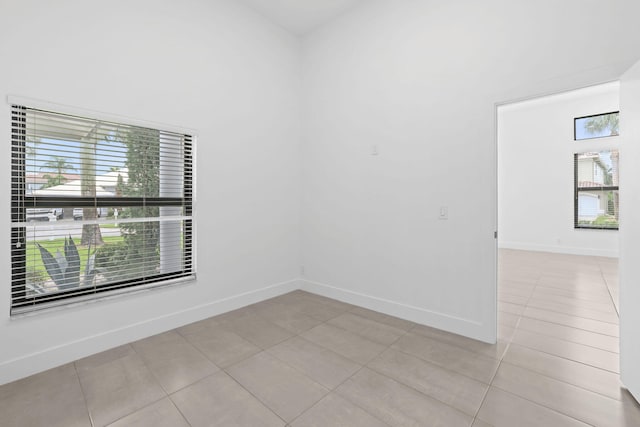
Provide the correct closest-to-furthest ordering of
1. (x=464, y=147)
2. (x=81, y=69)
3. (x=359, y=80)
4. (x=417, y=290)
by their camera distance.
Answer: (x=81, y=69), (x=464, y=147), (x=417, y=290), (x=359, y=80)

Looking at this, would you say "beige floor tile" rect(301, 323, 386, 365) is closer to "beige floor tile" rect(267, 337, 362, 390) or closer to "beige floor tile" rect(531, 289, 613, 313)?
"beige floor tile" rect(267, 337, 362, 390)

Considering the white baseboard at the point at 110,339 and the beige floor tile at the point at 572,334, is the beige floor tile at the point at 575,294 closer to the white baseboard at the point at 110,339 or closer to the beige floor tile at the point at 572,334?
the beige floor tile at the point at 572,334

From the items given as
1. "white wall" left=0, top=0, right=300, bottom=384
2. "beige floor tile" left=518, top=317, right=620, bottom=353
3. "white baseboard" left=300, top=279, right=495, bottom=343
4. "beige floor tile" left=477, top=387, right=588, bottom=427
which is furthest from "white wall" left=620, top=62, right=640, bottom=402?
"white wall" left=0, top=0, right=300, bottom=384

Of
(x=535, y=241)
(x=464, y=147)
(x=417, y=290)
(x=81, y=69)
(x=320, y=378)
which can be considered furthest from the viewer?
(x=535, y=241)

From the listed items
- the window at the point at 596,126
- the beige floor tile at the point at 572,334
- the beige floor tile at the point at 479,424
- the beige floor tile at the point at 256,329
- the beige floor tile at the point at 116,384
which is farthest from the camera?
the window at the point at 596,126

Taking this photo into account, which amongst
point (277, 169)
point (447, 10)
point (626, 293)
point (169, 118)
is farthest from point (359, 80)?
point (626, 293)

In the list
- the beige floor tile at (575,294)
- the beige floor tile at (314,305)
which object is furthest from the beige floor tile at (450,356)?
the beige floor tile at (575,294)

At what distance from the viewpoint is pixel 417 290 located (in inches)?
125

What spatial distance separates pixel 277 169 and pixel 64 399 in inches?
117

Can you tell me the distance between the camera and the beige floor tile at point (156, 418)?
67.4 inches

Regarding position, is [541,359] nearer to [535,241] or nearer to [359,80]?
[359,80]

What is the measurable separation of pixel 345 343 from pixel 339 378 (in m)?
0.54

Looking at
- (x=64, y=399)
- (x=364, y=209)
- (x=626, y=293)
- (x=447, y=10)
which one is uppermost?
(x=447, y=10)

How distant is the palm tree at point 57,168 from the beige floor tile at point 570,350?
4.19 meters
